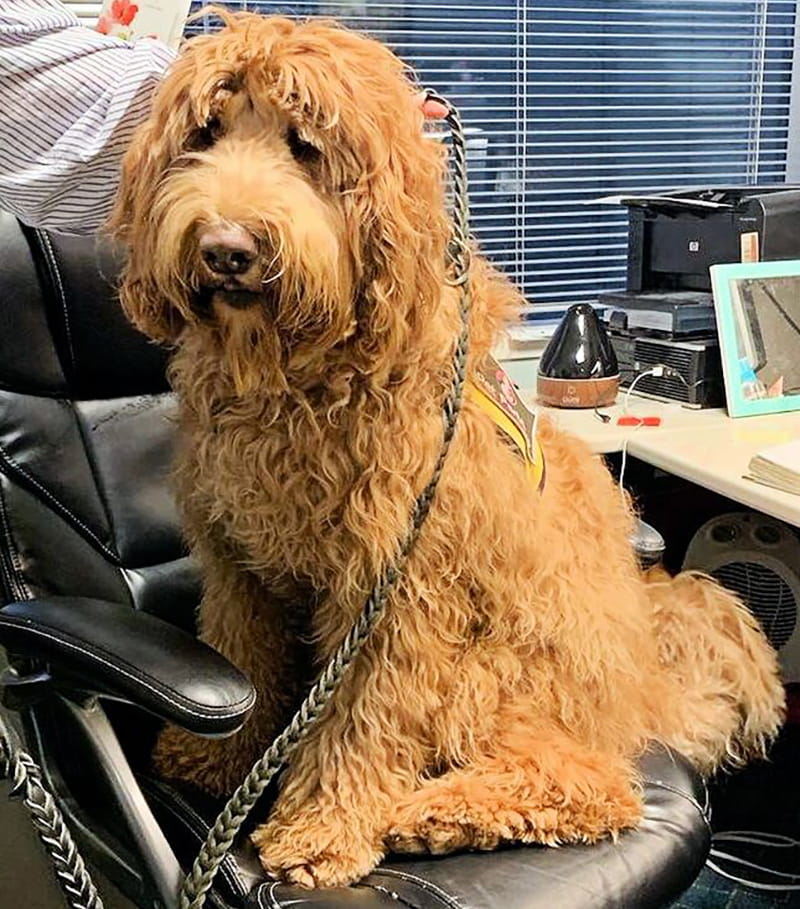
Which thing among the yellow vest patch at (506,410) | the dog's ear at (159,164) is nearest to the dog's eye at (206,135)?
the dog's ear at (159,164)

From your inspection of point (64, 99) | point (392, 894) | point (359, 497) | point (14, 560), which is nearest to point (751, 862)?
point (392, 894)

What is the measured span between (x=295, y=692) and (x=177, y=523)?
0.27 meters

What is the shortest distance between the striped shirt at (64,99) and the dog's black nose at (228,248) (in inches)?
12.9

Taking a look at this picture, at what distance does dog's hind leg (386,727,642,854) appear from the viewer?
3.78 ft

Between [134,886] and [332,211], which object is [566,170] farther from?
[134,886]

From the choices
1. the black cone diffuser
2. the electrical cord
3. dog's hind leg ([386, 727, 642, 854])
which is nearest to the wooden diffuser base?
the black cone diffuser

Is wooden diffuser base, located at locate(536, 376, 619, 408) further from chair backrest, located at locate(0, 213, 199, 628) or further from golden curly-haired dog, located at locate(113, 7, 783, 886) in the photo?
chair backrest, located at locate(0, 213, 199, 628)

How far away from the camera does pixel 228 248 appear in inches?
37.3

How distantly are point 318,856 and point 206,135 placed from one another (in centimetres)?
71

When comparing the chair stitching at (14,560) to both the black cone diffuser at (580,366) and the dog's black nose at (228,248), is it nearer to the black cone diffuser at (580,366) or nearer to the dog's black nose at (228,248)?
the dog's black nose at (228,248)

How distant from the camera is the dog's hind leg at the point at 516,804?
1.15 m

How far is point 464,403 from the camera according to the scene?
120 centimetres

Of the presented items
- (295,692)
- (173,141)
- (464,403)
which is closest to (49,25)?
(173,141)

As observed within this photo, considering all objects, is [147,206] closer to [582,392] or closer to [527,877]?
[527,877]
